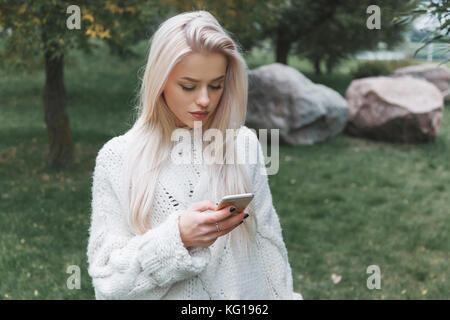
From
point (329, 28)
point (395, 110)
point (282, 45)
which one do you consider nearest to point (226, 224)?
point (395, 110)

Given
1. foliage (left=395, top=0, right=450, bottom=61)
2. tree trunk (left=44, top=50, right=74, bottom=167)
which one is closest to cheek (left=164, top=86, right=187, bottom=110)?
foliage (left=395, top=0, right=450, bottom=61)

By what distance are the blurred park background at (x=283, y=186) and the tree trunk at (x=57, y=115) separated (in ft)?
0.05

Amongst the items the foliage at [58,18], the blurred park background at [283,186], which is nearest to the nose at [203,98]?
the blurred park background at [283,186]

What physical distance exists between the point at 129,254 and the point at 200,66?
68 cm

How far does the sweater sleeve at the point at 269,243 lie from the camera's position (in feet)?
6.78

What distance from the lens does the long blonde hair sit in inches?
69.4

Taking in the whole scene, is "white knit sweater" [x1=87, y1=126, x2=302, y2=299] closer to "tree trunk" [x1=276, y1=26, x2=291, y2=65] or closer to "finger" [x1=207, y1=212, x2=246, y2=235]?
"finger" [x1=207, y1=212, x2=246, y2=235]

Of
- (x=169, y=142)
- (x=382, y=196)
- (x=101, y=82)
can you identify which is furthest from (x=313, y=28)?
(x=169, y=142)

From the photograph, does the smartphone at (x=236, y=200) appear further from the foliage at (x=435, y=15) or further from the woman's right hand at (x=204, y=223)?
the foliage at (x=435, y=15)

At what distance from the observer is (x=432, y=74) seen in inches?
534

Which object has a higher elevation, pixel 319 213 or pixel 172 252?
pixel 172 252

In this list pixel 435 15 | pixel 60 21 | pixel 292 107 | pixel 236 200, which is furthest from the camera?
pixel 292 107

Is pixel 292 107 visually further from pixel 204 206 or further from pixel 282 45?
pixel 204 206

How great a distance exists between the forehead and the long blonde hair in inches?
0.8
